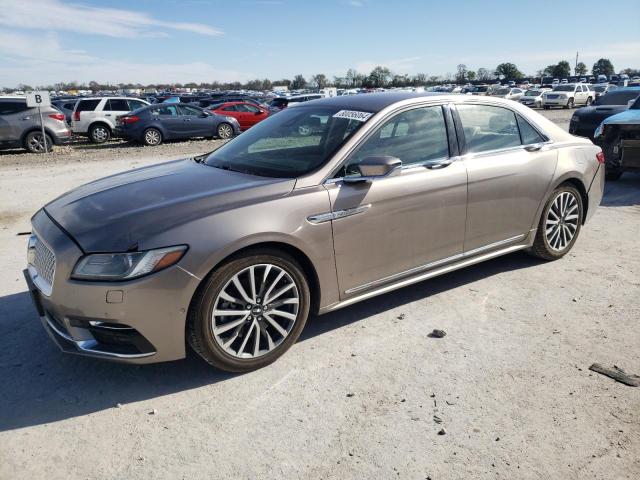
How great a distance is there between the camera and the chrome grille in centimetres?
302

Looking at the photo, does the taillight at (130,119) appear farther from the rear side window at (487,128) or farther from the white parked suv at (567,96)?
the white parked suv at (567,96)

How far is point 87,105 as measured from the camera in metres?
19.9

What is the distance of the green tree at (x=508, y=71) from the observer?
122m

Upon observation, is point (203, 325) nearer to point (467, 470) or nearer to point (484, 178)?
point (467, 470)

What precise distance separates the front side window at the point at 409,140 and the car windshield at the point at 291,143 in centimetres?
16

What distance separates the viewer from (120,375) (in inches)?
130

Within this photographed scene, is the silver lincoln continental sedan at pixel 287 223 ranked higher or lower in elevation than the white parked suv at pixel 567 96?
lower

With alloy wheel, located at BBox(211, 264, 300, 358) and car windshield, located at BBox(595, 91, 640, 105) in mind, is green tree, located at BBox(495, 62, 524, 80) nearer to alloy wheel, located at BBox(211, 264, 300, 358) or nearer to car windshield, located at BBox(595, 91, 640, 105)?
car windshield, located at BBox(595, 91, 640, 105)

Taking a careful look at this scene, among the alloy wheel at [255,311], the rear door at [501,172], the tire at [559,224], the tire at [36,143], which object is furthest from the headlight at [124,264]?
the tire at [36,143]

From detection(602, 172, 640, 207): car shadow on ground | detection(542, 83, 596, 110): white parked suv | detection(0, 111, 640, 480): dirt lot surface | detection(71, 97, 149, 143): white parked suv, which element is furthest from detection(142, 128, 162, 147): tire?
detection(542, 83, 596, 110): white parked suv

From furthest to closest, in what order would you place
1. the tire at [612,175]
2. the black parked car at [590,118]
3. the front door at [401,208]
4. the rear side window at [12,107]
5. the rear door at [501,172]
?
the rear side window at [12,107] < the black parked car at [590,118] < the tire at [612,175] < the rear door at [501,172] < the front door at [401,208]

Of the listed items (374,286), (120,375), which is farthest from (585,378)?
(120,375)

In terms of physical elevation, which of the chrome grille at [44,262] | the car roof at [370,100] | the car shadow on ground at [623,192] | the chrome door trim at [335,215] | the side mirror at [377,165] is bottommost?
the car shadow on ground at [623,192]

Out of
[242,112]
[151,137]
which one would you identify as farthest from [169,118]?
[242,112]
